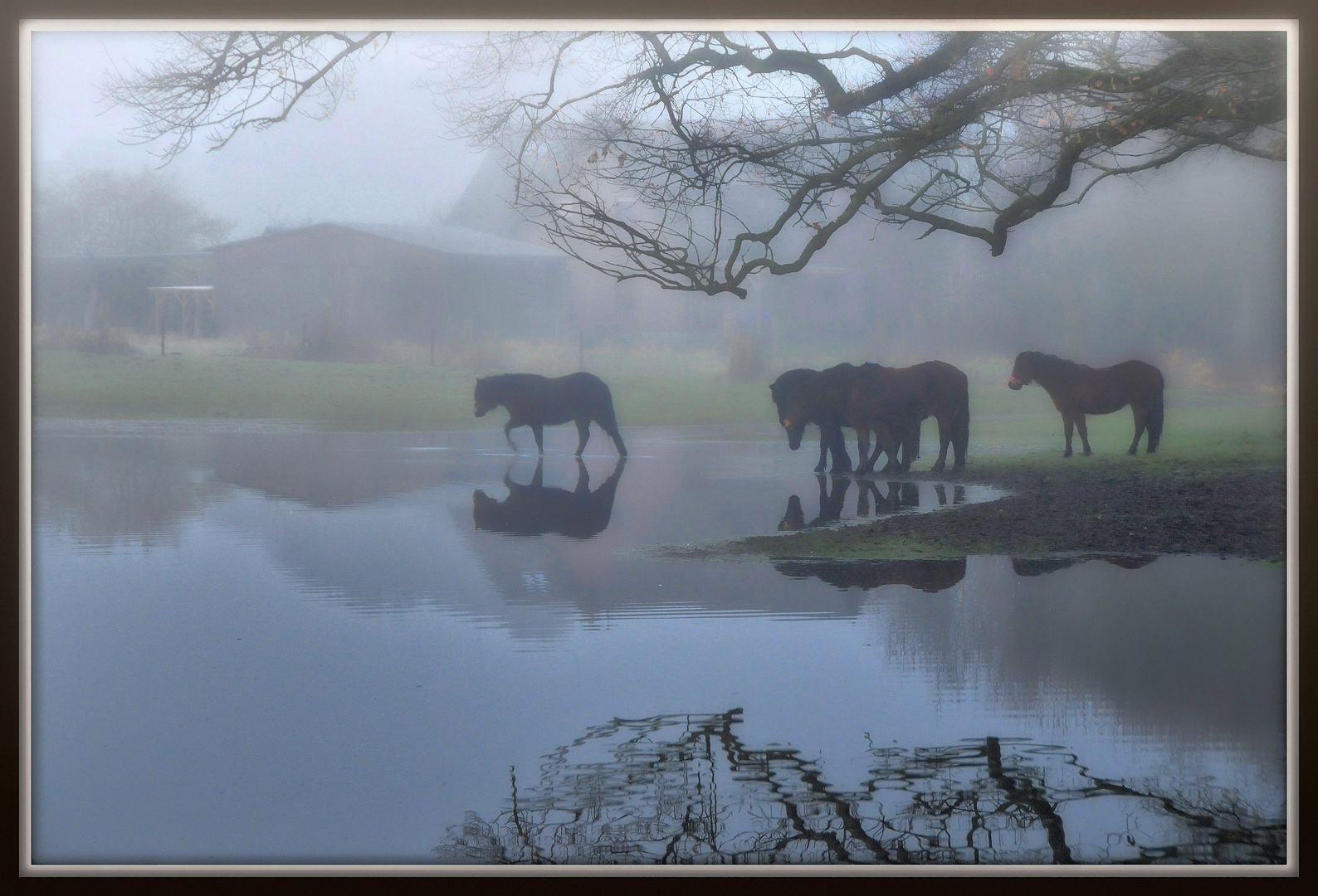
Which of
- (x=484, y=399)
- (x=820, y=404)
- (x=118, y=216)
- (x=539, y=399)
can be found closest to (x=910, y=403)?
(x=820, y=404)

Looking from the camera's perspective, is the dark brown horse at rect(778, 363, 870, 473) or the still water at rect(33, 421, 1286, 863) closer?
the still water at rect(33, 421, 1286, 863)

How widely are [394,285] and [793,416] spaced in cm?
167

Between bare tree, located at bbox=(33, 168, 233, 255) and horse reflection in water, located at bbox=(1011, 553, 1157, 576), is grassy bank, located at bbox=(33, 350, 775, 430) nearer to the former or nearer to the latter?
bare tree, located at bbox=(33, 168, 233, 255)

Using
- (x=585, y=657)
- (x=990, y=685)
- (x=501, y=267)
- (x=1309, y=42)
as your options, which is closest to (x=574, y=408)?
(x=501, y=267)

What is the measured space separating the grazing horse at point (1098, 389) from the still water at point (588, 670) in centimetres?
46

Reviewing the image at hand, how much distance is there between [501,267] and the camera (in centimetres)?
391

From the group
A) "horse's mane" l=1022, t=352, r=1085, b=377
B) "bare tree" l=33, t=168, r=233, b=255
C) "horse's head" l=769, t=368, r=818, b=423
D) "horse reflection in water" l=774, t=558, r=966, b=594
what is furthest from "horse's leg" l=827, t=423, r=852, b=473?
"bare tree" l=33, t=168, r=233, b=255

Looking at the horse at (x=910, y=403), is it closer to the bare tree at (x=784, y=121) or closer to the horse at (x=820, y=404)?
the horse at (x=820, y=404)

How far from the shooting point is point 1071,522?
12.8 ft

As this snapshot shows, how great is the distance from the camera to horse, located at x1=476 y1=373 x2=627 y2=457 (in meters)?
3.87

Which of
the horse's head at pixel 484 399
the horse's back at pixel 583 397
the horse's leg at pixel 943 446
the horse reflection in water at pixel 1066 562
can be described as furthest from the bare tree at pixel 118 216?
the horse reflection in water at pixel 1066 562

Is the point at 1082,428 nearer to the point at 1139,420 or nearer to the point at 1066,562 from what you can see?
the point at 1139,420

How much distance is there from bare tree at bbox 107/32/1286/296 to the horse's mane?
1.50 feet

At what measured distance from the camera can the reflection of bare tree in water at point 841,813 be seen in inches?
131
